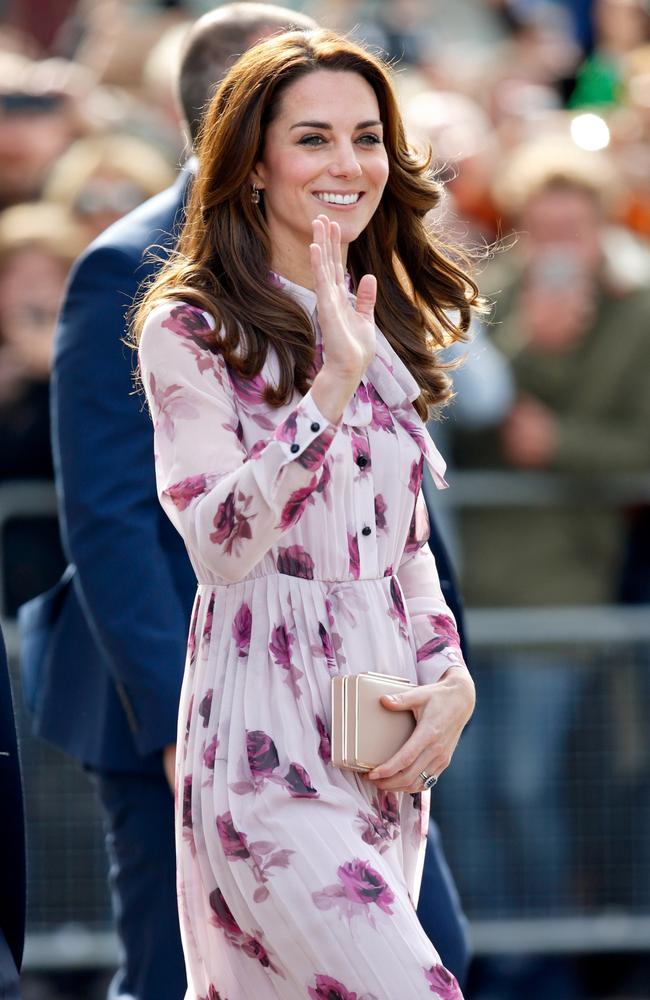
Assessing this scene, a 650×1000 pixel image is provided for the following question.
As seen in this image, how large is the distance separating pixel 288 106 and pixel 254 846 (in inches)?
48.6

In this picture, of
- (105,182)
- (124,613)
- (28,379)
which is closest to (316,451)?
(124,613)

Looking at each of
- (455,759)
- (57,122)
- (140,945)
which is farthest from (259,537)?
(57,122)

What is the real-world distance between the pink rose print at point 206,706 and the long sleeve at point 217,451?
21 cm

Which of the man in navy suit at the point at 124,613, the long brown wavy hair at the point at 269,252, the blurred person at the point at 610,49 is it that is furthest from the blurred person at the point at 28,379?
the blurred person at the point at 610,49

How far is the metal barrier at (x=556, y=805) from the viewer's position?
21.3ft

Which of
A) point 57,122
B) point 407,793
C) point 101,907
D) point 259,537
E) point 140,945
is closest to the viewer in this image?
point 259,537

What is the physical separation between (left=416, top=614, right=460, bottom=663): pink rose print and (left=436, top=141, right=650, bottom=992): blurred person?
3.13m

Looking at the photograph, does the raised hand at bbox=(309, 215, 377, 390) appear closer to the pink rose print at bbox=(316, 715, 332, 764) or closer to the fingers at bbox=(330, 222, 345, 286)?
the fingers at bbox=(330, 222, 345, 286)

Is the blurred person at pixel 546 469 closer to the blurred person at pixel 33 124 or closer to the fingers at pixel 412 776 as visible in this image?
the blurred person at pixel 33 124

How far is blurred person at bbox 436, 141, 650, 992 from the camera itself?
6.62m

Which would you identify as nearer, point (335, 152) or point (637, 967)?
point (335, 152)

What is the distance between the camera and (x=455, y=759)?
6562 mm

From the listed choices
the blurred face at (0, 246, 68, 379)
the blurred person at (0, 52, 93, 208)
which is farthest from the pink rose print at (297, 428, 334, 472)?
the blurred person at (0, 52, 93, 208)

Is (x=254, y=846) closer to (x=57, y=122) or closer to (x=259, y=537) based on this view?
(x=259, y=537)
